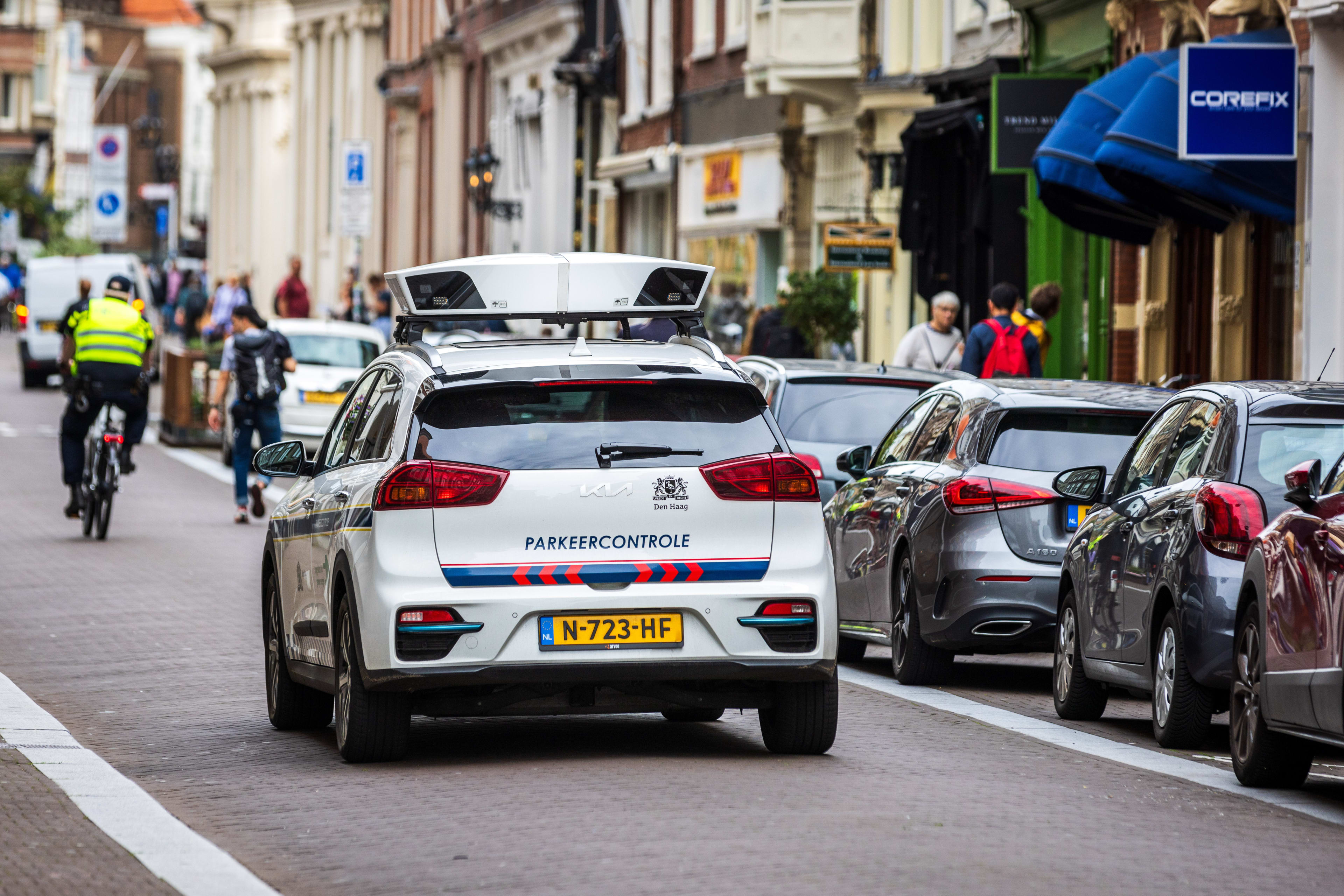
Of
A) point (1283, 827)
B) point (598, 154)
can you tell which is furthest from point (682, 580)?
point (598, 154)

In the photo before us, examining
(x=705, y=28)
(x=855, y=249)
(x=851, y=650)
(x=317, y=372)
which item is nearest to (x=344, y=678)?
(x=851, y=650)

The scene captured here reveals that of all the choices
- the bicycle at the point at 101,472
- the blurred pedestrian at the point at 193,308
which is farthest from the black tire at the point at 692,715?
the blurred pedestrian at the point at 193,308

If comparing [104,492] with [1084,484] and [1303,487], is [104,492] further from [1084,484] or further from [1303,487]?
[1303,487]

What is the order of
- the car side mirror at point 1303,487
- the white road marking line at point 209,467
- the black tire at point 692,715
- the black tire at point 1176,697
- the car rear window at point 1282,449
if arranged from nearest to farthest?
the car side mirror at point 1303,487
the car rear window at point 1282,449
the black tire at point 1176,697
the black tire at point 692,715
the white road marking line at point 209,467

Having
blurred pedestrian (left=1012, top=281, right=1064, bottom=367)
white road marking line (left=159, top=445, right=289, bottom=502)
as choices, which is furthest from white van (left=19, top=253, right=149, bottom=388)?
blurred pedestrian (left=1012, top=281, right=1064, bottom=367)

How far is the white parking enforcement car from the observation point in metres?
9.10

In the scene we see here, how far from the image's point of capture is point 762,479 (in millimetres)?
9336

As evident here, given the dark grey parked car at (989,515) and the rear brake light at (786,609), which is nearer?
the rear brake light at (786,609)

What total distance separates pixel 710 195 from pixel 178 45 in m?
112

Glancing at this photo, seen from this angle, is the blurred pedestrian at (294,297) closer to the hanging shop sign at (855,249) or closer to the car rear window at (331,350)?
the car rear window at (331,350)

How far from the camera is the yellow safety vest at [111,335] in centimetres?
2139

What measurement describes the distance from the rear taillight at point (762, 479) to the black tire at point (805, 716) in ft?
2.30

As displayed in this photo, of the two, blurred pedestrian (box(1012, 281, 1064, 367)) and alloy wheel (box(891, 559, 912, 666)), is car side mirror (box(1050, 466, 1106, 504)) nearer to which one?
alloy wheel (box(891, 559, 912, 666))

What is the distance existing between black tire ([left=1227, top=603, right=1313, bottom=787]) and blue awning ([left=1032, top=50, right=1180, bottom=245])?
44.5 feet
